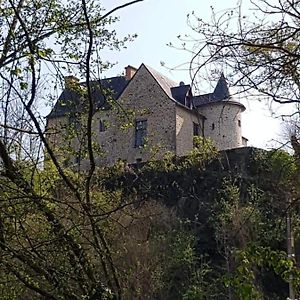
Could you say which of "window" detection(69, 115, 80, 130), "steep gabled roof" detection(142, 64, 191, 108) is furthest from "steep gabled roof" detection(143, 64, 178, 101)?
"window" detection(69, 115, 80, 130)

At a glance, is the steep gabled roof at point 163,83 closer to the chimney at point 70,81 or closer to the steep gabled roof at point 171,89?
the steep gabled roof at point 171,89

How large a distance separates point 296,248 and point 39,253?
41.2 ft

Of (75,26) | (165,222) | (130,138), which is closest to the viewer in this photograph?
(75,26)

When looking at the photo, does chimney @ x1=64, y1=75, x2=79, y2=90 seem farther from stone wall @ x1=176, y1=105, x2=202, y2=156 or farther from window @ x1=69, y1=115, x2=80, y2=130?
stone wall @ x1=176, y1=105, x2=202, y2=156

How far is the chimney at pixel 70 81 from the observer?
4.29 meters

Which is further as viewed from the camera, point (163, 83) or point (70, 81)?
point (163, 83)

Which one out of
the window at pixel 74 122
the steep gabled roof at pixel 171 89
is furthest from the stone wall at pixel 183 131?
the window at pixel 74 122

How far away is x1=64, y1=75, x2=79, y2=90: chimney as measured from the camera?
429 centimetres

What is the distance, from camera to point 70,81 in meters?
4.39

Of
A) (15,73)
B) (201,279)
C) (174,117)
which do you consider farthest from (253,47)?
(174,117)

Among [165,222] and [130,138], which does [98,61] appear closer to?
[165,222]

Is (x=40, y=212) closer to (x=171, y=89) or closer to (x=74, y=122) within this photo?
(x=74, y=122)

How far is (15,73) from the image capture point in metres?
3.76

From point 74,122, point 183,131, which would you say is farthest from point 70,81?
point 183,131
